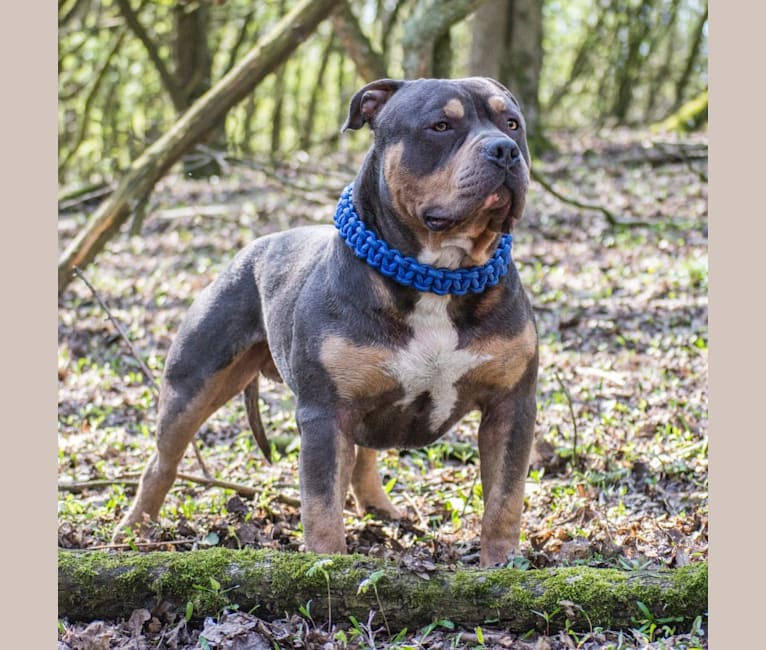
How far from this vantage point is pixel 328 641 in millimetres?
3754

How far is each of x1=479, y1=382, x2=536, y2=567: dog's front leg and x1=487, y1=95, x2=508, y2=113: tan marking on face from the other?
1236mm

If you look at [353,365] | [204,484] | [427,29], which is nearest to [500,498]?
[353,365]

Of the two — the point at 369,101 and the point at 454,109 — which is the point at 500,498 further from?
the point at 369,101

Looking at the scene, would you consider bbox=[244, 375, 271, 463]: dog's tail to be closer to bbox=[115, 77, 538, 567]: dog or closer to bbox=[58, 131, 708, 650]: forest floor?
bbox=[58, 131, 708, 650]: forest floor

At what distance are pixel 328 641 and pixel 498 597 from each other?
0.64 meters

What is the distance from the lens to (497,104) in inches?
179

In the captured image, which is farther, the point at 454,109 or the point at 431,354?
the point at 431,354

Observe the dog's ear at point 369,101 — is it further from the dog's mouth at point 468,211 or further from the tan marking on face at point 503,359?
the tan marking on face at point 503,359

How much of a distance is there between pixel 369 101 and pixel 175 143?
4682 millimetres

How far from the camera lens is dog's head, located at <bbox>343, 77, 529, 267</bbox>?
431 centimetres

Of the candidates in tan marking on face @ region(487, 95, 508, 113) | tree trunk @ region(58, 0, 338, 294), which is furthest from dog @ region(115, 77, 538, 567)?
tree trunk @ region(58, 0, 338, 294)

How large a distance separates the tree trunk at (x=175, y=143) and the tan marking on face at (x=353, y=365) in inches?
200

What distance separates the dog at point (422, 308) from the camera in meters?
4.45

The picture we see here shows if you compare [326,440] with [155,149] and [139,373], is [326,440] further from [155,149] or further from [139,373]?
[155,149]
